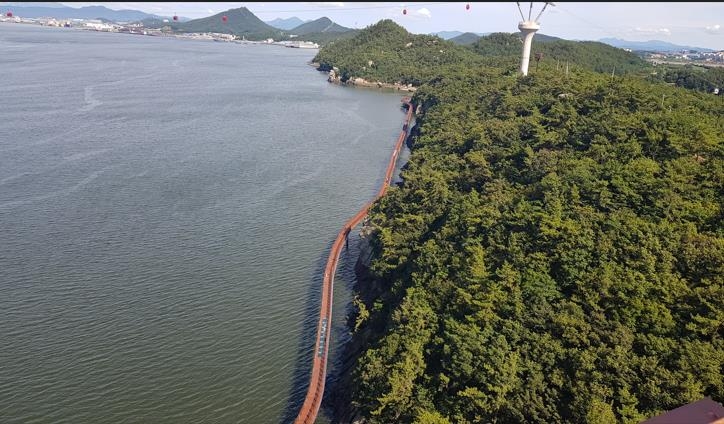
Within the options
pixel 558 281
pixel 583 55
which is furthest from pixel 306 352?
pixel 583 55

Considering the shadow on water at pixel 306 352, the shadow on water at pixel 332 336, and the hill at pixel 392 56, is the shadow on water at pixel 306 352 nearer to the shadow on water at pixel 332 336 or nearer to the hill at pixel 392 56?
the shadow on water at pixel 332 336

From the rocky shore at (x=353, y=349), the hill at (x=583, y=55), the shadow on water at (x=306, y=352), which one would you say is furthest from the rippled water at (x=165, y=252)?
the hill at (x=583, y=55)

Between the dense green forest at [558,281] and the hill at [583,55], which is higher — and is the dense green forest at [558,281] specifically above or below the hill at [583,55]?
below

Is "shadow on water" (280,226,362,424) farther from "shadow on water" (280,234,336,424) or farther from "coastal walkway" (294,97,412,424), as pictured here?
"coastal walkway" (294,97,412,424)

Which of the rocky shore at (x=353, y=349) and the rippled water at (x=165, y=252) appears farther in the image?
the rippled water at (x=165, y=252)

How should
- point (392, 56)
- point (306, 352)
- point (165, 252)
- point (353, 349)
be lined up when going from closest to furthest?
point (353, 349) < point (306, 352) < point (165, 252) < point (392, 56)

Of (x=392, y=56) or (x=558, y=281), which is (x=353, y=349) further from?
(x=392, y=56)
